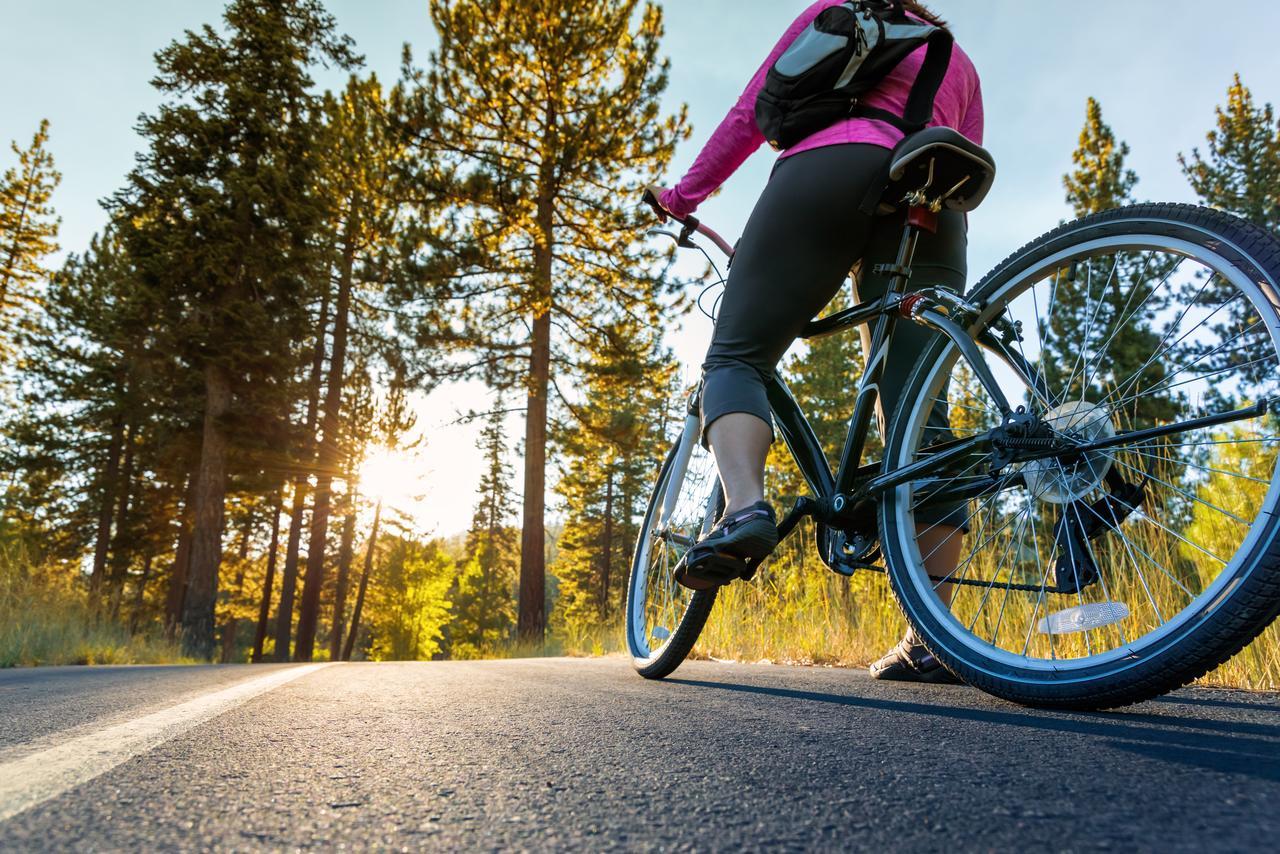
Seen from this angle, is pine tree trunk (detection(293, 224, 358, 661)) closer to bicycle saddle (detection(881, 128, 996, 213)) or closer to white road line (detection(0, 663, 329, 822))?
white road line (detection(0, 663, 329, 822))

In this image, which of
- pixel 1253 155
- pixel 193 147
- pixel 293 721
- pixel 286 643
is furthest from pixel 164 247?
pixel 1253 155

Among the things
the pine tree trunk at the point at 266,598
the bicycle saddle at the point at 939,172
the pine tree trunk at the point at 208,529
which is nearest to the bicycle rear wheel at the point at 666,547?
the bicycle saddle at the point at 939,172

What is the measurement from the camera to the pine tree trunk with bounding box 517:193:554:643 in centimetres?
1378

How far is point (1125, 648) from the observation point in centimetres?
138

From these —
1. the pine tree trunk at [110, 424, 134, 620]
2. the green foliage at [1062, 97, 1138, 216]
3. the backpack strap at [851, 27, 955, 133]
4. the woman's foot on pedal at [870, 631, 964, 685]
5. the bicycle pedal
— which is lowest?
the woman's foot on pedal at [870, 631, 964, 685]

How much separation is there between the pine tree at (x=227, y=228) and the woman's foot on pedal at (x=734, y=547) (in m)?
15.2

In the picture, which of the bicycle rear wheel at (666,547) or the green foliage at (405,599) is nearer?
the bicycle rear wheel at (666,547)

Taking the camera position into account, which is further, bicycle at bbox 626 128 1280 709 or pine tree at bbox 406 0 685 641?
pine tree at bbox 406 0 685 641

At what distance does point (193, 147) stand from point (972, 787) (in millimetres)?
18836

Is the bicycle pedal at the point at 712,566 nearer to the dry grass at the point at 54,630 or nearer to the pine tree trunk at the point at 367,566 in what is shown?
the dry grass at the point at 54,630

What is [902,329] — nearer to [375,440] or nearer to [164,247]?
[164,247]

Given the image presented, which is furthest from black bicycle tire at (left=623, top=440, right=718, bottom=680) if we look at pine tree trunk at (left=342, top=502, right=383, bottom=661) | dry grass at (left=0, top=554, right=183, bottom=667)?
pine tree trunk at (left=342, top=502, right=383, bottom=661)

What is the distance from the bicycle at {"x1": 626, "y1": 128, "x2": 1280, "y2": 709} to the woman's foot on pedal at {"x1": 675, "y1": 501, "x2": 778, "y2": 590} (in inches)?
10.7

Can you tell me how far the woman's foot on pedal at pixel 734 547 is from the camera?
6.45 ft
